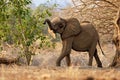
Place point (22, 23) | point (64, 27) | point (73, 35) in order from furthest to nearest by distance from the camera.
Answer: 1. point (22, 23)
2. point (73, 35)
3. point (64, 27)

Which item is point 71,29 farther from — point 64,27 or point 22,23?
point 22,23

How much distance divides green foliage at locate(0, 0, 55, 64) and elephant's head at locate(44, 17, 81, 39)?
60.5 inches

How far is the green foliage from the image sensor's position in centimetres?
1339

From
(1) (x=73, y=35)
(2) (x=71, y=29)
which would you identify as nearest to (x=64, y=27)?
(2) (x=71, y=29)

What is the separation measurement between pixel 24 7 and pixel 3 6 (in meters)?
0.77

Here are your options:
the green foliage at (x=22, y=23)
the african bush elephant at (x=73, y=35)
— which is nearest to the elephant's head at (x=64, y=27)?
the african bush elephant at (x=73, y=35)

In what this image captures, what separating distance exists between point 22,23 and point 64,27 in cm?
253

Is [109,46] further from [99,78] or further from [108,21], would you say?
[99,78]

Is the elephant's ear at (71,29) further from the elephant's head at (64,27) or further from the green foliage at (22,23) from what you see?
the green foliage at (22,23)

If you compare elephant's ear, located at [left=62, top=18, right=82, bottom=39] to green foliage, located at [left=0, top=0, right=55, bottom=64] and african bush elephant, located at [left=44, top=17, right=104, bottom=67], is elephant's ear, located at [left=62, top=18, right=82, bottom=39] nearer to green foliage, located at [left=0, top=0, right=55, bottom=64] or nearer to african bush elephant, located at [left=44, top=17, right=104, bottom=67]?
african bush elephant, located at [left=44, top=17, right=104, bottom=67]

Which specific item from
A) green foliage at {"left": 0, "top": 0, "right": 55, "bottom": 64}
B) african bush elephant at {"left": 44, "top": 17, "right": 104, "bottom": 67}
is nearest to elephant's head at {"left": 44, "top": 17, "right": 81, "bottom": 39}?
african bush elephant at {"left": 44, "top": 17, "right": 104, "bottom": 67}

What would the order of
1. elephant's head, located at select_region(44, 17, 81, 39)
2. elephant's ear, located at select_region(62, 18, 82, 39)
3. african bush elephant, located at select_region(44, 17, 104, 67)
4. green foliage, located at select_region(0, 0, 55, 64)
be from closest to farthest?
1. elephant's head, located at select_region(44, 17, 81, 39)
2. african bush elephant, located at select_region(44, 17, 104, 67)
3. elephant's ear, located at select_region(62, 18, 82, 39)
4. green foliage, located at select_region(0, 0, 55, 64)

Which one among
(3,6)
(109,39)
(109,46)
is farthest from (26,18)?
(109,46)

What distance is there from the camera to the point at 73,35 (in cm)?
1239
